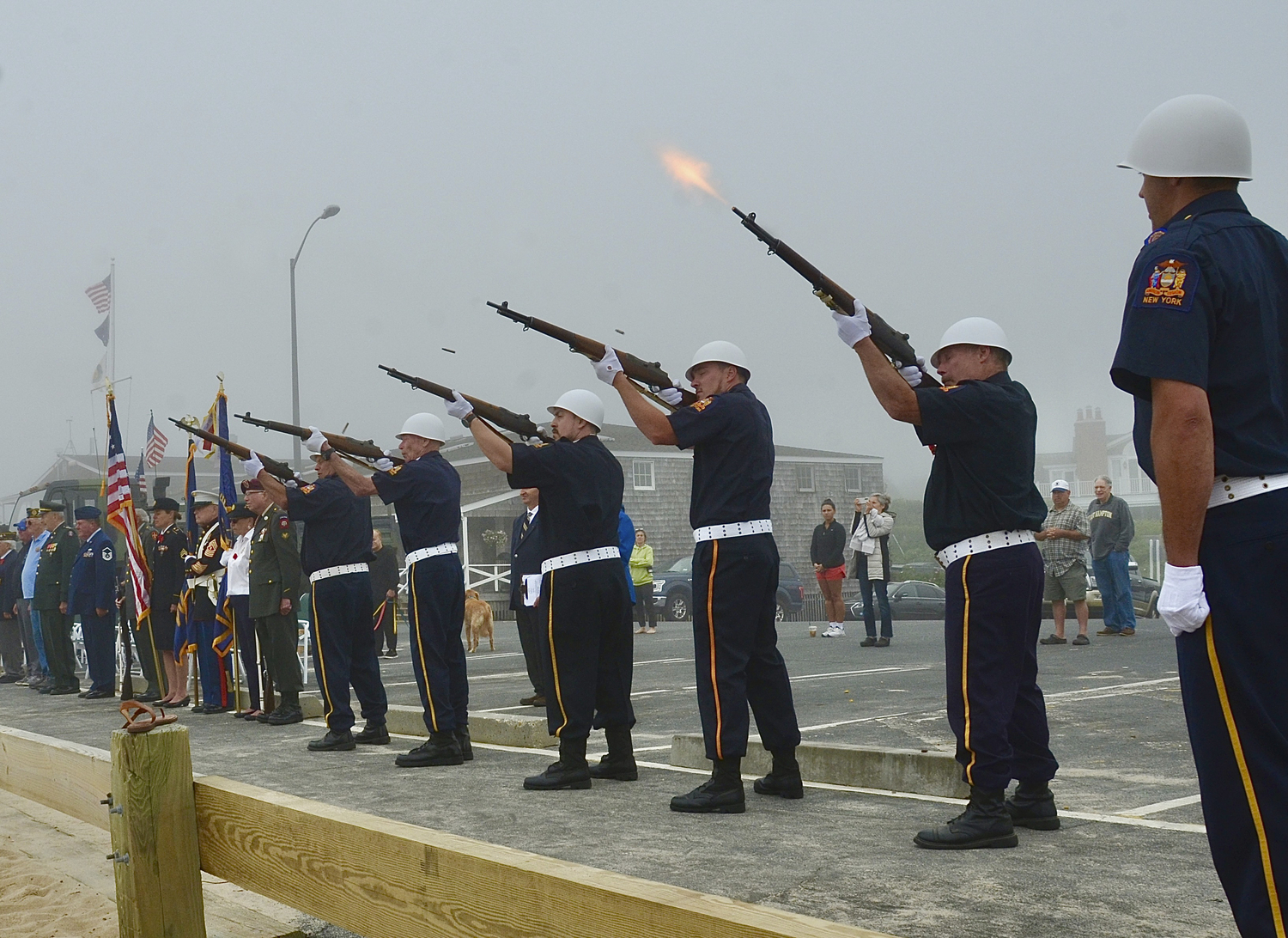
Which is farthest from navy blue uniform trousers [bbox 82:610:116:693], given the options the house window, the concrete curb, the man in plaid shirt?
the house window

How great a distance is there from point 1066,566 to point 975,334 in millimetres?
11033

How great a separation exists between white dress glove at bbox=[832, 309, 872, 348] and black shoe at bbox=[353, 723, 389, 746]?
5.94 metres

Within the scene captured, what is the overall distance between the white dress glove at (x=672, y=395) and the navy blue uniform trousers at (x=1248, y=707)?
4186 mm

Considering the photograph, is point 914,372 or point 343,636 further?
point 343,636

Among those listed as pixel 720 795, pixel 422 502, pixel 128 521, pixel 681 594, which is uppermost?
pixel 128 521

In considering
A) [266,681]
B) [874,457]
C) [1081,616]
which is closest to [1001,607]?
[266,681]

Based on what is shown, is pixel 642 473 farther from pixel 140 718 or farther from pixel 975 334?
pixel 140 718

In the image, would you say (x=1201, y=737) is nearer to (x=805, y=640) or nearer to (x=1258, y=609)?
(x=1258, y=609)

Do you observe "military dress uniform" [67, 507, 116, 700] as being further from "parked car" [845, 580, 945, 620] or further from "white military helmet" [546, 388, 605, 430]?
"parked car" [845, 580, 945, 620]

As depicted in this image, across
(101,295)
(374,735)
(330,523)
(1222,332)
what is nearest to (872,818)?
(1222,332)

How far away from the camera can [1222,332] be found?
300 cm

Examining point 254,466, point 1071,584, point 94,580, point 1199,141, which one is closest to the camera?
point 1199,141

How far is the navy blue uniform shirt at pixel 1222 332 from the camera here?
293cm

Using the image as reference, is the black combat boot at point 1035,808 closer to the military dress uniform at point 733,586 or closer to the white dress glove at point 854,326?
the military dress uniform at point 733,586
